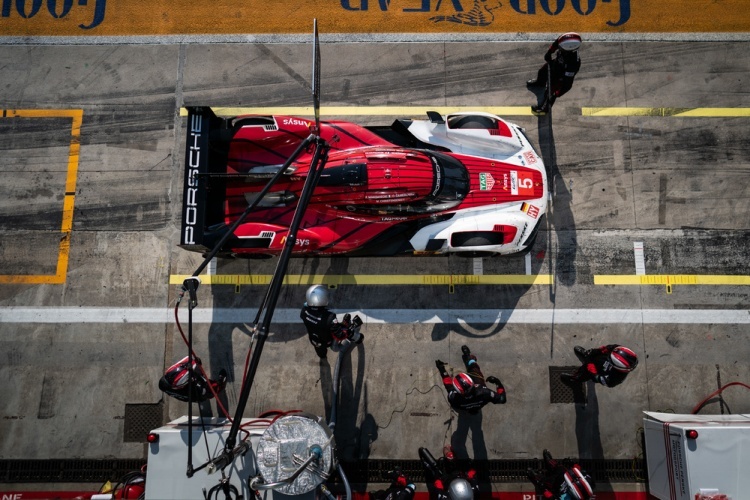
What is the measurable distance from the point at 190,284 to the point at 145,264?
11.9 feet

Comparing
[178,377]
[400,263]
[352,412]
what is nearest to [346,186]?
[400,263]

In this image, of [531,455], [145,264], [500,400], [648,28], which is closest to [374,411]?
[500,400]

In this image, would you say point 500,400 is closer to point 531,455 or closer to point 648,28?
point 531,455

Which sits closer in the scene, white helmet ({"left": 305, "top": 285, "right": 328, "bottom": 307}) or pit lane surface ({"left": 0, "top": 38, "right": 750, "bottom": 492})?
white helmet ({"left": 305, "top": 285, "right": 328, "bottom": 307})

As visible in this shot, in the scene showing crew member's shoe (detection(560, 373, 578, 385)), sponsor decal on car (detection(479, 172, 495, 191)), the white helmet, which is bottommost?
crew member's shoe (detection(560, 373, 578, 385))

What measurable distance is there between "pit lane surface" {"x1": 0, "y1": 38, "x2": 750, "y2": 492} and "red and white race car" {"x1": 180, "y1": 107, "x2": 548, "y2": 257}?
1014mm

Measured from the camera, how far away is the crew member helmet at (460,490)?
229 inches

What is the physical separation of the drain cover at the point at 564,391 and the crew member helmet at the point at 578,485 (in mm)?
1389

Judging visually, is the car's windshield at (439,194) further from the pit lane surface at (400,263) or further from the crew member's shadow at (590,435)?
the crew member's shadow at (590,435)

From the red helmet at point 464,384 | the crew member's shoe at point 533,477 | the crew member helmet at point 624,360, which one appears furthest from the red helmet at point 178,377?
the crew member helmet at point 624,360

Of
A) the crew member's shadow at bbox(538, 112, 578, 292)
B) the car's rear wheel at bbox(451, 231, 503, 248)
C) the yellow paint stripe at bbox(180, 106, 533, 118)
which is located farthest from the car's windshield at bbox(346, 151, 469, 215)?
the crew member's shadow at bbox(538, 112, 578, 292)

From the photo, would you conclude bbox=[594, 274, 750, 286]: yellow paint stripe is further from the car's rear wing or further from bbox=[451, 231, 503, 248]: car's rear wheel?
the car's rear wing

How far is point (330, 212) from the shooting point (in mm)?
7023

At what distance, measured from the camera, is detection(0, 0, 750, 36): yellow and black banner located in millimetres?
8594
